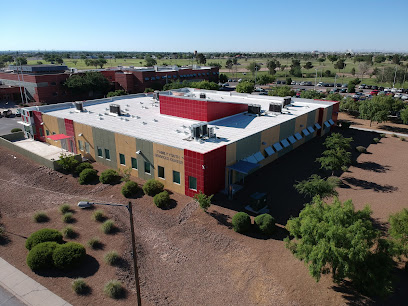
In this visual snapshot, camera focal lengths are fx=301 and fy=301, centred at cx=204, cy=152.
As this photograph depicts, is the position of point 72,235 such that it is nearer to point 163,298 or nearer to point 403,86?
point 163,298

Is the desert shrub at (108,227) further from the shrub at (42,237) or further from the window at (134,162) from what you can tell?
the window at (134,162)

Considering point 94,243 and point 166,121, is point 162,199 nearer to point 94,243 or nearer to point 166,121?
point 94,243

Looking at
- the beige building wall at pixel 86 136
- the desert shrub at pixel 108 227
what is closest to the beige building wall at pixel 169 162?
Result: the desert shrub at pixel 108 227

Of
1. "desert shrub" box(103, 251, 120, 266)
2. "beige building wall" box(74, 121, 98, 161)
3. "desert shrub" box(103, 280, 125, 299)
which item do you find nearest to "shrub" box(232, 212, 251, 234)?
"desert shrub" box(103, 251, 120, 266)

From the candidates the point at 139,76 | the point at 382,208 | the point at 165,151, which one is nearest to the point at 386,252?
the point at 382,208

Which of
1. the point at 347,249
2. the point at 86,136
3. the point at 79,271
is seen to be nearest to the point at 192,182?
the point at 79,271

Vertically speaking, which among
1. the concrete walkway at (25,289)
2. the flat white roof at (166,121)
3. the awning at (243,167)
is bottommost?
the concrete walkway at (25,289)
